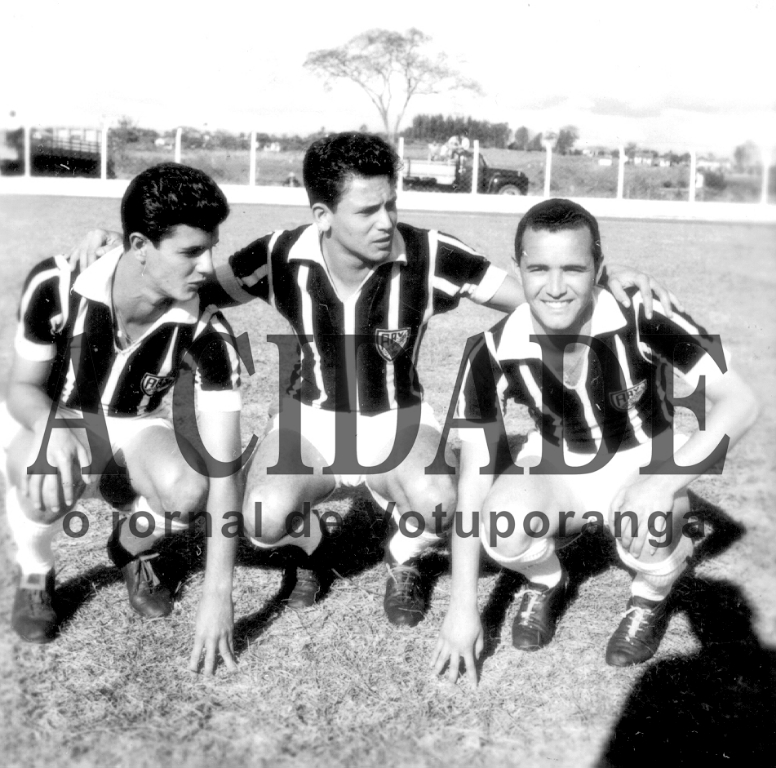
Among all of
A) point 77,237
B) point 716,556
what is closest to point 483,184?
point 77,237

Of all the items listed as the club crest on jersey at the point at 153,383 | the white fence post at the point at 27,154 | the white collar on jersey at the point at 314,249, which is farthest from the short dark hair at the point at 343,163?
the white fence post at the point at 27,154

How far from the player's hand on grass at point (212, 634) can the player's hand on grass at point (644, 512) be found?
1.13 metres

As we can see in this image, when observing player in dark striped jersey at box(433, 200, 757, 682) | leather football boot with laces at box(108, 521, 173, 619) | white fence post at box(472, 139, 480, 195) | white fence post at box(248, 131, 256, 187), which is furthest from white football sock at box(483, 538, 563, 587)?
white fence post at box(248, 131, 256, 187)

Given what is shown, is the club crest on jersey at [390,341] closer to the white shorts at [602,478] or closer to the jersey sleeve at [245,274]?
the jersey sleeve at [245,274]

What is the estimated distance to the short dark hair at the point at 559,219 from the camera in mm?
2512

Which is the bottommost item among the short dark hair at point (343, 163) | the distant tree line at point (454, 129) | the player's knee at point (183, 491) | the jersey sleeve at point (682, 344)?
the player's knee at point (183, 491)

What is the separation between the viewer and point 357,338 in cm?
299

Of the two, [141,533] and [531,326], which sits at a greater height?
[531,326]

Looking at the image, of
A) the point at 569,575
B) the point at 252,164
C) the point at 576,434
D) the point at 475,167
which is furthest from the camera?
the point at 252,164

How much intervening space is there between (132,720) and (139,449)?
881 millimetres

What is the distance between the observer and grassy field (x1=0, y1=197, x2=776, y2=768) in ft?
7.19

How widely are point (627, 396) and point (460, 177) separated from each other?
71.5 ft

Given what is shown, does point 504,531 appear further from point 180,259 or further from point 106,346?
point 106,346

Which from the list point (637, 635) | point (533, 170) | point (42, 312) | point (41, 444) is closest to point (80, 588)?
Answer: point (41, 444)
